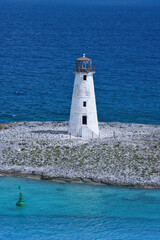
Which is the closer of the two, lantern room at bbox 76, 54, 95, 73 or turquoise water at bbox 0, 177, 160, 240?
turquoise water at bbox 0, 177, 160, 240

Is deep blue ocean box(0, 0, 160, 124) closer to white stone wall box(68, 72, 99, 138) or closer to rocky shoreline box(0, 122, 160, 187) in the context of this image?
rocky shoreline box(0, 122, 160, 187)

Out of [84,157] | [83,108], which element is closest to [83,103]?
[83,108]

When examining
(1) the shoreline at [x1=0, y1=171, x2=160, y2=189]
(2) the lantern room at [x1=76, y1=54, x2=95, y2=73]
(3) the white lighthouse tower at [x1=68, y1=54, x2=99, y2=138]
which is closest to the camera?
(1) the shoreline at [x1=0, y1=171, x2=160, y2=189]

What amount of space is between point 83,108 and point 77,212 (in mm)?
17342

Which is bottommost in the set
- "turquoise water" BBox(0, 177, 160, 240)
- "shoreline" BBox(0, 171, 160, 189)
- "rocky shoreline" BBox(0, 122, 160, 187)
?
→ "turquoise water" BBox(0, 177, 160, 240)

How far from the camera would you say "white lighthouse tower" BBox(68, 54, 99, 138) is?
62.6 meters

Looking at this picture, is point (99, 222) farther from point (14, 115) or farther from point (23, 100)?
point (23, 100)

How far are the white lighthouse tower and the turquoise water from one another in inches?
455

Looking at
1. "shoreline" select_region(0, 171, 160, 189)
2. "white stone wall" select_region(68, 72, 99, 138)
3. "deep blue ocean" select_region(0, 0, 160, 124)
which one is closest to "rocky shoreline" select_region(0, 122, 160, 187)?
"shoreline" select_region(0, 171, 160, 189)

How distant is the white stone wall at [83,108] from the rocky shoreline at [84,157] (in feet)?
4.05

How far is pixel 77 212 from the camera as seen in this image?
49281mm

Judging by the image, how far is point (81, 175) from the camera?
5491cm

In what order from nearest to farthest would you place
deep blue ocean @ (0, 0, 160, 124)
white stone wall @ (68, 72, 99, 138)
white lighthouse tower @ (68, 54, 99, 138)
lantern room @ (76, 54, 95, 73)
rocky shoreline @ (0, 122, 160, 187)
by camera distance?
rocky shoreline @ (0, 122, 160, 187) → lantern room @ (76, 54, 95, 73) → white lighthouse tower @ (68, 54, 99, 138) → white stone wall @ (68, 72, 99, 138) → deep blue ocean @ (0, 0, 160, 124)

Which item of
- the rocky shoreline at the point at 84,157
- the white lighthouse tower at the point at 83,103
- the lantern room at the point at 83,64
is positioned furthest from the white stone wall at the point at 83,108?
the rocky shoreline at the point at 84,157
